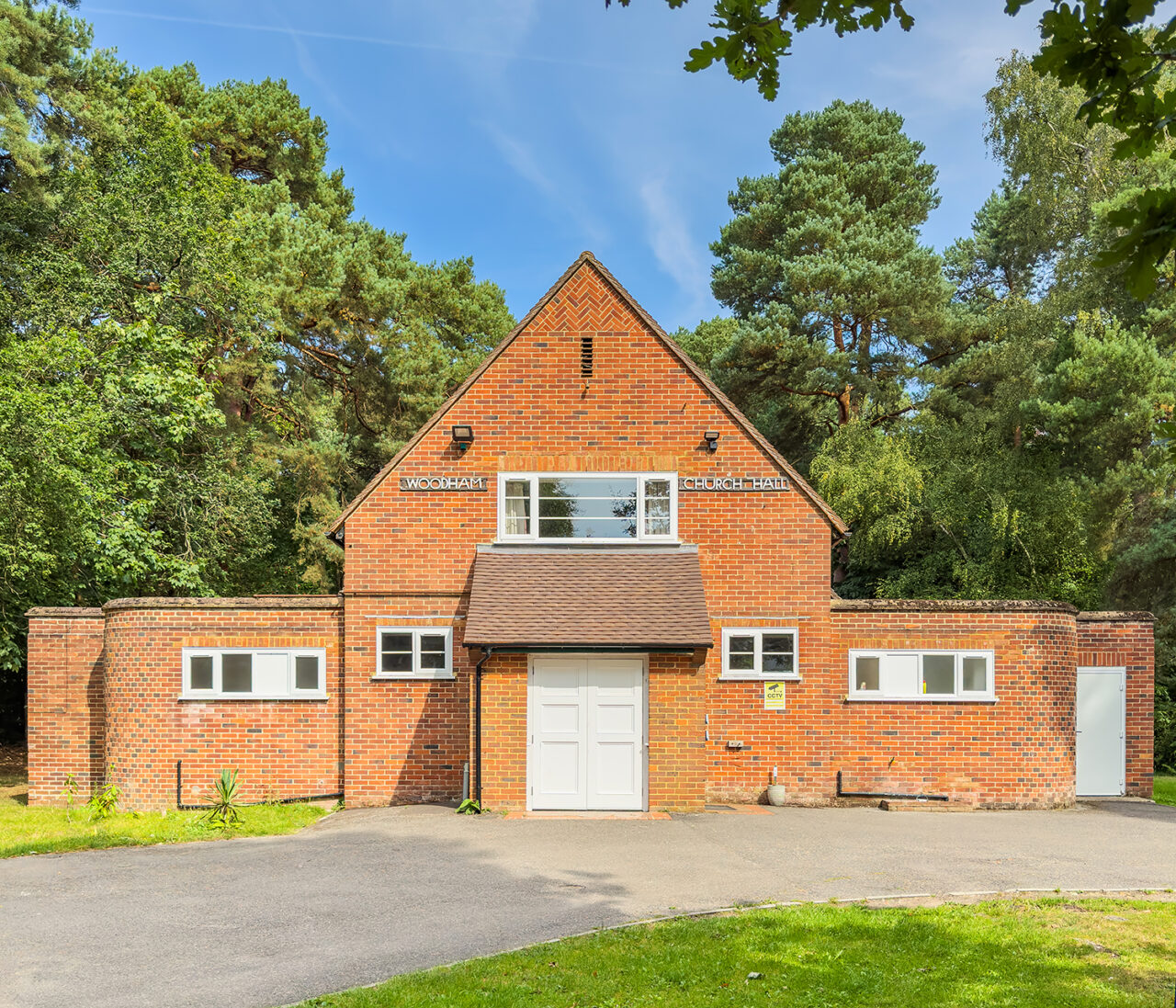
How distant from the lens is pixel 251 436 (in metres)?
25.6

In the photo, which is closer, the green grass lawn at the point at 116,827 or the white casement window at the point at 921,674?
the green grass lawn at the point at 116,827

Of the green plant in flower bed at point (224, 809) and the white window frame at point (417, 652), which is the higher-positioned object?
the white window frame at point (417, 652)

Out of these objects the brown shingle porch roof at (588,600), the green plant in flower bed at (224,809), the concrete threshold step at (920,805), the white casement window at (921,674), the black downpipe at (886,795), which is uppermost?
the brown shingle porch roof at (588,600)

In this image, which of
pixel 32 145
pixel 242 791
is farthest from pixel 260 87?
pixel 242 791

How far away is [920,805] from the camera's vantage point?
1434cm

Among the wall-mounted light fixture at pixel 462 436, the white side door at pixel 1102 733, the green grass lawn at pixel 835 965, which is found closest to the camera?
the green grass lawn at pixel 835 965

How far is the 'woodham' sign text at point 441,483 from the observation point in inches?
586

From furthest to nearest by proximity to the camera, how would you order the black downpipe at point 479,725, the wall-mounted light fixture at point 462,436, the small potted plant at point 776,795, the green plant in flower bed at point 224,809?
1. the wall-mounted light fixture at point 462,436
2. the small potted plant at point 776,795
3. the black downpipe at point 479,725
4. the green plant in flower bed at point 224,809

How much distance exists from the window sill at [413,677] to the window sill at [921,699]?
6.35 meters

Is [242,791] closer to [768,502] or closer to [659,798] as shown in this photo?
[659,798]

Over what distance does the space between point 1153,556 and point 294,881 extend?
64.6ft

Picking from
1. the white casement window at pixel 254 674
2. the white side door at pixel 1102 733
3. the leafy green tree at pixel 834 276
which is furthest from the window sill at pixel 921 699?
the leafy green tree at pixel 834 276

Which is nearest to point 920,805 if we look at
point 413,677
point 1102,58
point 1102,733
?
point 1102,733

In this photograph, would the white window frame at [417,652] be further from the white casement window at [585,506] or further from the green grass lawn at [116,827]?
the green grass lawn at [116,827]
